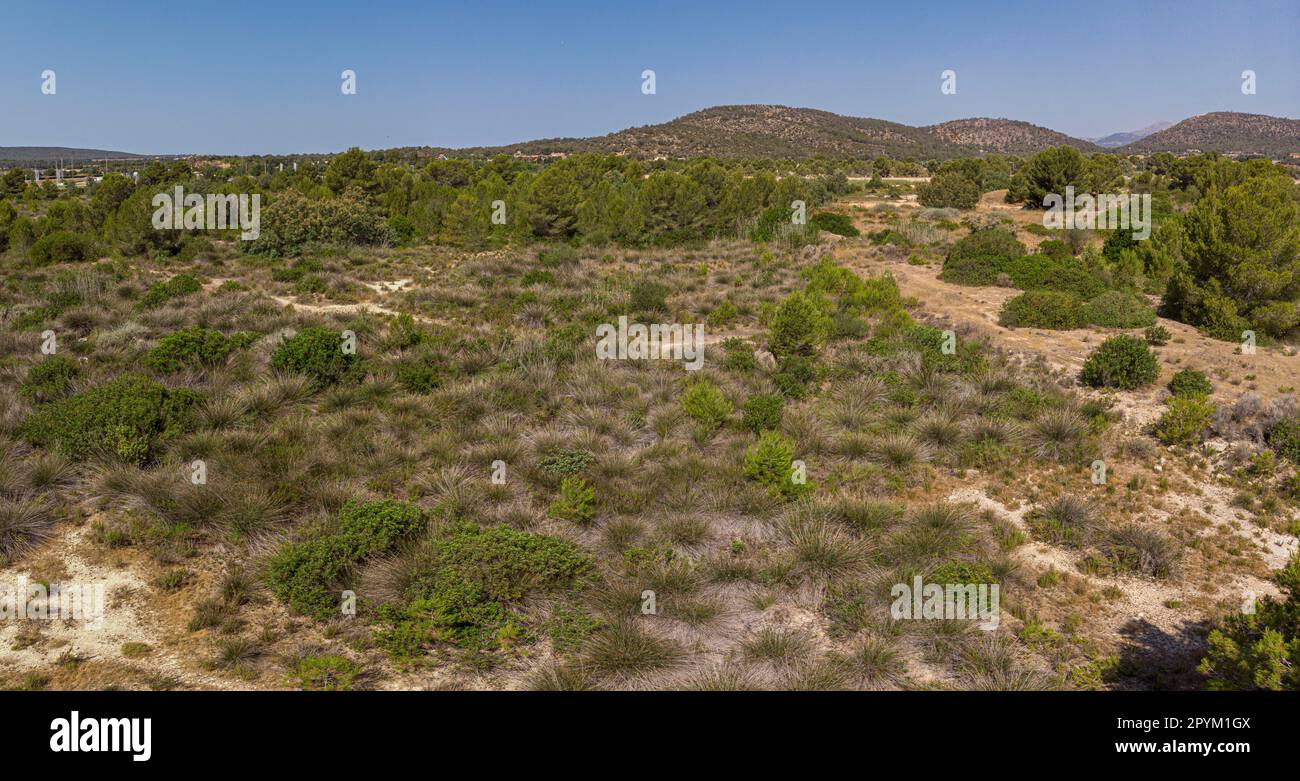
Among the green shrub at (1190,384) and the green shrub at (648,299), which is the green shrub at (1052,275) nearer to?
the green shrub at (1190,384)

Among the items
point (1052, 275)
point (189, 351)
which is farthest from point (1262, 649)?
point (1052, 275)

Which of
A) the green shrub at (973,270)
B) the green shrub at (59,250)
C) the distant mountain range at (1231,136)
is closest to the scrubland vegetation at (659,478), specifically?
the green shrub at (973,270)

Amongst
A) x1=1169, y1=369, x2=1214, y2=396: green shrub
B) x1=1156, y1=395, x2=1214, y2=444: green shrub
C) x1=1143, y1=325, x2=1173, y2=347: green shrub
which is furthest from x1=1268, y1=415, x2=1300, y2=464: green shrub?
x1=1143, y1=325, x2=1173, y2=347: green shrub

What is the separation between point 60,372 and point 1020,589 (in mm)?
12791

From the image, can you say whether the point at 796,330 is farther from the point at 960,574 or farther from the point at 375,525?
the point at 375,525

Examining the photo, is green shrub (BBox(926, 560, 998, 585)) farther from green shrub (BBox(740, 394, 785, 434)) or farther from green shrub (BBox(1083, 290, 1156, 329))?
green shrub (BBox(1083, 290, 1156, 329))

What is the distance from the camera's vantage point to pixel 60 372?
938cm

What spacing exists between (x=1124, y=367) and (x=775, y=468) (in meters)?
6.90

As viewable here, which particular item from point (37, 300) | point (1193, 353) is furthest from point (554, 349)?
point (37, 300)

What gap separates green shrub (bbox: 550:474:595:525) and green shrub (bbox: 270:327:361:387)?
→ 17.9ft

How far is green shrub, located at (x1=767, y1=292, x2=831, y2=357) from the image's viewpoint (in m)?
11.6

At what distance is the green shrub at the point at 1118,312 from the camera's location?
13.6 meters

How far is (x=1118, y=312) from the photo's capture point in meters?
13.9

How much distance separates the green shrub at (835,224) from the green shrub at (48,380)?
75.7ft
